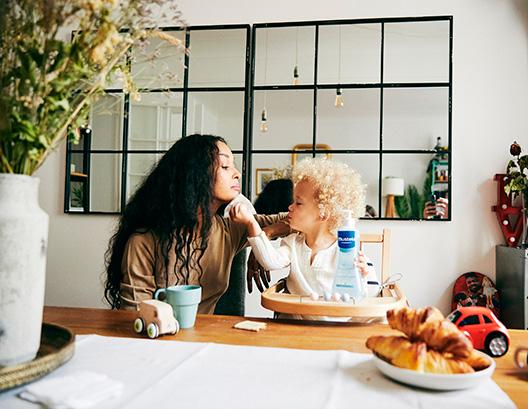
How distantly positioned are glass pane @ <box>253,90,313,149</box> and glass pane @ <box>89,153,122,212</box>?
105 cm

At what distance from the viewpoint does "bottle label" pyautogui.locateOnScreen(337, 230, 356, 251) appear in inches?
48.5

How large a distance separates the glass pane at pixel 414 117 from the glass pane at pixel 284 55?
0.58 meters

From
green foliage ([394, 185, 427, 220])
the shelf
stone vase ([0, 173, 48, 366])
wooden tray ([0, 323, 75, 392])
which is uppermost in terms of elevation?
the shelf

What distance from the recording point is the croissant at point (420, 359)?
0.69 meters

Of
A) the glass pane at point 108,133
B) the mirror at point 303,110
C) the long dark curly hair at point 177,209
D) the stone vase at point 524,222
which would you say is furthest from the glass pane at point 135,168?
the stone vase at point 524,222

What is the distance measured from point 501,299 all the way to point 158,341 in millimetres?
2507

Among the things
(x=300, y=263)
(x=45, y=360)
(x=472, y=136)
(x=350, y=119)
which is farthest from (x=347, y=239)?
(x=472, y=136)

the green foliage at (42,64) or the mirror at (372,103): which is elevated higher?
the mirror at (372,103)

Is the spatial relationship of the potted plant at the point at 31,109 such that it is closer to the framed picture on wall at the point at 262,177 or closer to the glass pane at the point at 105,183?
the framed picture on wall at the point at 262,177

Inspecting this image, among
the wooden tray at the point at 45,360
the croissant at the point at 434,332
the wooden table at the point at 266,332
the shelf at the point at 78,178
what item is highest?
the shelf at the point at 78,178


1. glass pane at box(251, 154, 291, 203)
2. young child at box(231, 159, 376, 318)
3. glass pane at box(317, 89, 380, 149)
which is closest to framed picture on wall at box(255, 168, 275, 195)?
glass pane at box(251, 154, 291, 203)

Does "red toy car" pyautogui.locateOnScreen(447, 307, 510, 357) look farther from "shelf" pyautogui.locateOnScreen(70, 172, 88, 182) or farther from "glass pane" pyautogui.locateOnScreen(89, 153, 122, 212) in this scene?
"shelf" pyautogui.locateOnScreen(70, 172, 88, 182)

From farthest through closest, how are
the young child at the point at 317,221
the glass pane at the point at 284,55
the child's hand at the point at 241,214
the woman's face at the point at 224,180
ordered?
the glass pane at the point at 284,55, the woman's face at the point at 224,180, the young child at the point at 317,221, the child's hand at the point at 241,214

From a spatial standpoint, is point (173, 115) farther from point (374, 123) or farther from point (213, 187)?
point (213, 187)
